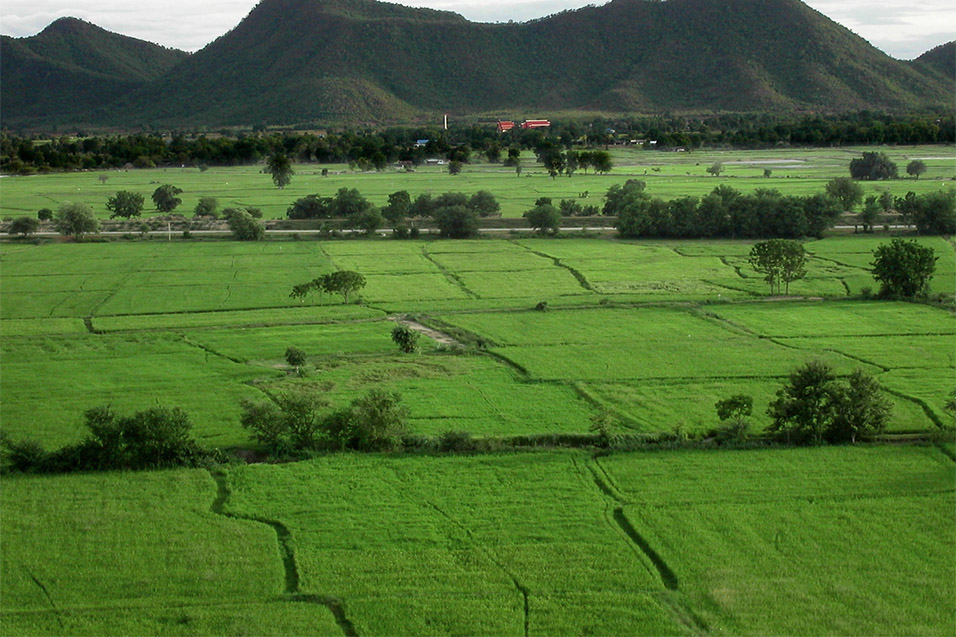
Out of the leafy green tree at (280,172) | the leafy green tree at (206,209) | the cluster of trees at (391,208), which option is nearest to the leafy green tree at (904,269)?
the cluster of trees at (391,208)

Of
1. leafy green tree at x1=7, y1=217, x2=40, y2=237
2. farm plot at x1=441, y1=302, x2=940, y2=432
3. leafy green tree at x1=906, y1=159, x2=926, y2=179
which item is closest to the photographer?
farm plot at x1=441, y1=302, x2=940, y2=432

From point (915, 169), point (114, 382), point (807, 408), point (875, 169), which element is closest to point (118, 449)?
point (114, 382)

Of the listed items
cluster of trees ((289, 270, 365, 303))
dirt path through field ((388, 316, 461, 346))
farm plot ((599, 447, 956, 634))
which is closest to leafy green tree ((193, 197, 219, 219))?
cluster of trees ((289, 270, 365, 303))

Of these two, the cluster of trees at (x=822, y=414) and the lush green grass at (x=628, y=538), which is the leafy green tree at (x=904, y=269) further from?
the lush green grass at (x=628, y=538)

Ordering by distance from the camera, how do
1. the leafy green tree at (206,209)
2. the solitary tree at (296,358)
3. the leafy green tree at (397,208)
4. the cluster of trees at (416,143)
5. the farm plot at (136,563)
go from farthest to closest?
A: the cluster of trees at (416,143), the leafy green tree at (206,209), the leafy green tree at (397,208), the solitary tree at (296,358), the farm plot at (136,563)

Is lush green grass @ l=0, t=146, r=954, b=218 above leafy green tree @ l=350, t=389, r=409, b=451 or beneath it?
above

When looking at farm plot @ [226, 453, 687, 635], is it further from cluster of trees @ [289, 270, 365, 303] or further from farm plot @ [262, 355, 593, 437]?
cluster of trees @ [289, 270, 365, 303]
